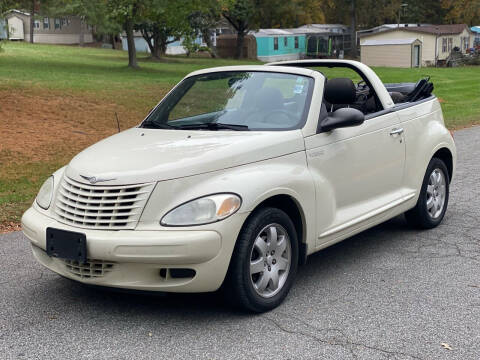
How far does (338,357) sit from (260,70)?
2710 mm

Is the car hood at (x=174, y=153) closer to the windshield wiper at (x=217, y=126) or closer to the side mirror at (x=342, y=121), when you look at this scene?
the windshield wiper at (x=217, y=126)

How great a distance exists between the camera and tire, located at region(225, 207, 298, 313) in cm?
450

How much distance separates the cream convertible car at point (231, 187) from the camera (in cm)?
435

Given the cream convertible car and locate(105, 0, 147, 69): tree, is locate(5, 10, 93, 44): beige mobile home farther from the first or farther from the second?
the cream convertible car

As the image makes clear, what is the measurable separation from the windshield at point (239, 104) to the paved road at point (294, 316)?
1297 millimetres

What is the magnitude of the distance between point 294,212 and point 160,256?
4.03ft

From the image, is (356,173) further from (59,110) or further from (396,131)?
(59,110)

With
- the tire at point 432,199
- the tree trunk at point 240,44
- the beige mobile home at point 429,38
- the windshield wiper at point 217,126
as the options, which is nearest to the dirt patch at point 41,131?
the windshield wiper at point 217,126

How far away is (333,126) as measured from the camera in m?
5.35

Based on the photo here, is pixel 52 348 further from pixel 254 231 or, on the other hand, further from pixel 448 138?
pixel 448 138

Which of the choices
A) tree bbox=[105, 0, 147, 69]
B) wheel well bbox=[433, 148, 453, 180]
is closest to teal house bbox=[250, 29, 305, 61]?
tree bbox=[105, 0, 147, 69]

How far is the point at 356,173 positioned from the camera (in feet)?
18.6

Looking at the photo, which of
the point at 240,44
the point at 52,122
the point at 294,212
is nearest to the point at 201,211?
the point at 294,212

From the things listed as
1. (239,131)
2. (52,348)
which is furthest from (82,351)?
(239,131)
